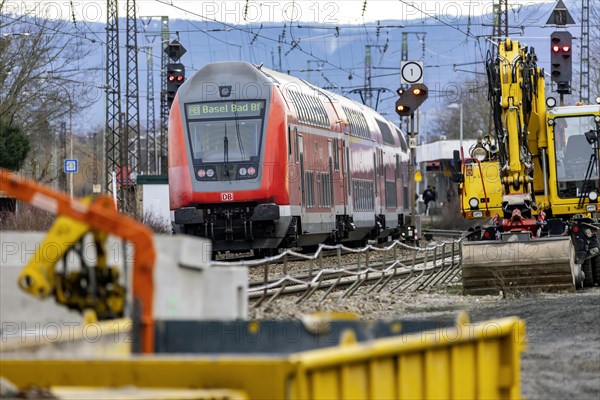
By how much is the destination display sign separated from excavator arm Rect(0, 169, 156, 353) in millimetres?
19008

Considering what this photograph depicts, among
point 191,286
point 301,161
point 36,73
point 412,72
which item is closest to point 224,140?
point 301,161

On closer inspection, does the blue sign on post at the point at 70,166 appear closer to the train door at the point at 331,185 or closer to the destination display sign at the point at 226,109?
the train door at the point at 331,185

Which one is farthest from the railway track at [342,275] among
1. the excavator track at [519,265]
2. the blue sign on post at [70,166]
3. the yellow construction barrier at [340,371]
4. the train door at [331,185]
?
the blue sign on post at [70,166]

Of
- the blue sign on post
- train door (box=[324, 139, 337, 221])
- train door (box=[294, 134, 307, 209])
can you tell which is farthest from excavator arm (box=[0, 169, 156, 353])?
the blue sign on post

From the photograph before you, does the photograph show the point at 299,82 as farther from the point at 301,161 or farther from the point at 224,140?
the point at 224,140

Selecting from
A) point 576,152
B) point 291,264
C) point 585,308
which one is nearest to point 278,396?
point 585,308

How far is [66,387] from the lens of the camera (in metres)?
5.96

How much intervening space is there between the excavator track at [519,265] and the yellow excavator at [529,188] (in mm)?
14

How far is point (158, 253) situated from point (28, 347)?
929 mm

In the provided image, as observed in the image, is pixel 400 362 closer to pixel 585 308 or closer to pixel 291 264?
pixel 585 308

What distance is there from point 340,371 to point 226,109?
66.7ft

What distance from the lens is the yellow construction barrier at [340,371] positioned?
5.58 m

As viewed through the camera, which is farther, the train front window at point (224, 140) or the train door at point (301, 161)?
the train door at point (301, 161)

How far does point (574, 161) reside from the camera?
74.1 ft
